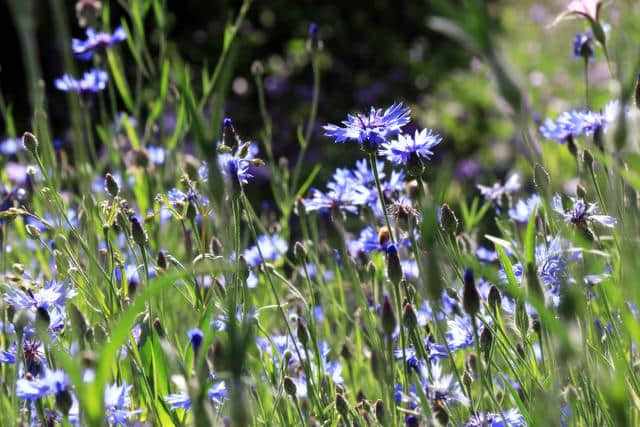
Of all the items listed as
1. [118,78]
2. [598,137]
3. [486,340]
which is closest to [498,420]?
[486,340]

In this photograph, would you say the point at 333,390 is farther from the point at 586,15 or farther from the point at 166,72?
the point at 166,72

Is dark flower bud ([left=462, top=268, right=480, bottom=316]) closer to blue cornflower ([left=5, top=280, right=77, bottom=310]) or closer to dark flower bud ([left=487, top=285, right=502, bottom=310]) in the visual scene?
dark flower bud ([left=487, top=285, right=502, bottom=310])

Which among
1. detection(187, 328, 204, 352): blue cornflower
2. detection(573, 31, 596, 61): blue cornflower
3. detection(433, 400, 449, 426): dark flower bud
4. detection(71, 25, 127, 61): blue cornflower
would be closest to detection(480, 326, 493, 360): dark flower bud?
detection(433, 400, 449, 426): dark flower bud

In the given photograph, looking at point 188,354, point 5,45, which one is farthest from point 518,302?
point 5,45

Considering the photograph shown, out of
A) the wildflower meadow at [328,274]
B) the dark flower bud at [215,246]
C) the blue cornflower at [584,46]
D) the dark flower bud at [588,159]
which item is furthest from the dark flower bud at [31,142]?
the blue cornflower at [584,46]

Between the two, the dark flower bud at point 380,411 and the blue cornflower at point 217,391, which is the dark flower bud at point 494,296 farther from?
the blue cornflower at point 217,391

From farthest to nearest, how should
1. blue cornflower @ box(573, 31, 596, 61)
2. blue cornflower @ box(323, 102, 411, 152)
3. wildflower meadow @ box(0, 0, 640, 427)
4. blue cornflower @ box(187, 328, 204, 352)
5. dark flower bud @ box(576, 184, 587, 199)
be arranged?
1. blue cornflower @ box(573, 31, 596, 61)
2. dark flower bud @ box(576, 184, 587, 199)
3. blue cornflower @ box(323, 102, 411, 152)
4. blue cornflower @ box(187, 328, 204, 352)
5. wildflower meadow @ box(0, 0, 640, 427)

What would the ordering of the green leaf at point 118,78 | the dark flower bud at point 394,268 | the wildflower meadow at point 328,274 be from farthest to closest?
the green leaf at point 118,78
the dark flower bud at point 394,268
the wildflower meadow at point 328,274
